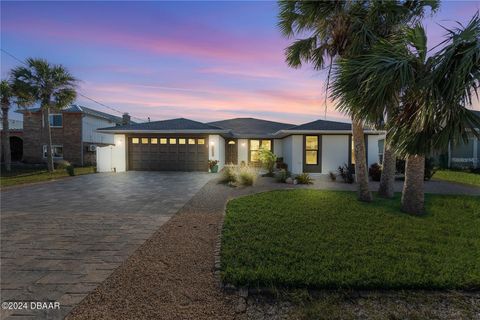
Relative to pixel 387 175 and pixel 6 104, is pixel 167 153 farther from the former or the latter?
pixel 387 175

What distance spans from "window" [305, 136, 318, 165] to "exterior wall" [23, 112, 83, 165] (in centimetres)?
1923

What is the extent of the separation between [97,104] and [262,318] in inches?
1105

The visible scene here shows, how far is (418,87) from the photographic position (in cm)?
452

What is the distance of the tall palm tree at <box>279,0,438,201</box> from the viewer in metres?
Answer: 5.82

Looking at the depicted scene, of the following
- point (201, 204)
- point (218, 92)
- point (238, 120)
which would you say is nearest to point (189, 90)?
point (218, 92)

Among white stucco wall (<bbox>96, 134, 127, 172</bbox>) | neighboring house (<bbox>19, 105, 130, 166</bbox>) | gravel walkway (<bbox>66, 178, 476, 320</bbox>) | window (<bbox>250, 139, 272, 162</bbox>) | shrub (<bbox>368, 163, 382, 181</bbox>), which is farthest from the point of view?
neighboring house (<bbox>19, 105, 130, 166</bbox>)

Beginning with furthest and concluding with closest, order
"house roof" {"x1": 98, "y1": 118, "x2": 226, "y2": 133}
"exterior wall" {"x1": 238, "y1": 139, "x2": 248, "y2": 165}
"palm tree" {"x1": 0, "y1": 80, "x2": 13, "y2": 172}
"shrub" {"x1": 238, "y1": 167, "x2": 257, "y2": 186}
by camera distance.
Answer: "exterior wall" {"x1": 238, "y1": 139, "x2": 248, "y2": 165}, "palm tree" {"x1": 0, "y1": 80, "x2": 13, "y2": 172}, "house roof" {"x1": 98, "y1": 118, "x2": 226, "y2": 133}, "shrub" {"x1": 238, "y1": 167, "x2": 257, "y2": 186}

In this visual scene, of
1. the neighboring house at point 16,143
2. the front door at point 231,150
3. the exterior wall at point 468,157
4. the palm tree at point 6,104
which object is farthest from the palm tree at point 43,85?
the exterior wall at point 468,157

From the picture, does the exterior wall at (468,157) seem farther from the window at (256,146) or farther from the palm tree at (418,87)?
the palm tree at (418,87)

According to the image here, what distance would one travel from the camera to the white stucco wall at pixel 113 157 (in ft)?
49.0

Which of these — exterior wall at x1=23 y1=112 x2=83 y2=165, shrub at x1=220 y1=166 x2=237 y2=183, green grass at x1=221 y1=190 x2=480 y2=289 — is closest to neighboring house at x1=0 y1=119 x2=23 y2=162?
exterior wall at x1=23 y1=112 x2=83 y2=165

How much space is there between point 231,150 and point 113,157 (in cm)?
869

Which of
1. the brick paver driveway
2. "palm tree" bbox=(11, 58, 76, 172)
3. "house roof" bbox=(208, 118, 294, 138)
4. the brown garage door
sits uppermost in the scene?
"palm tree" bbox=(11, 58, 76, 172)

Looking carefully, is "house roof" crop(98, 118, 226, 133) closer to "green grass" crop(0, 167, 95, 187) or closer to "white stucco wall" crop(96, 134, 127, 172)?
"white stucco wall" crop(96, 134, 127, 172)
